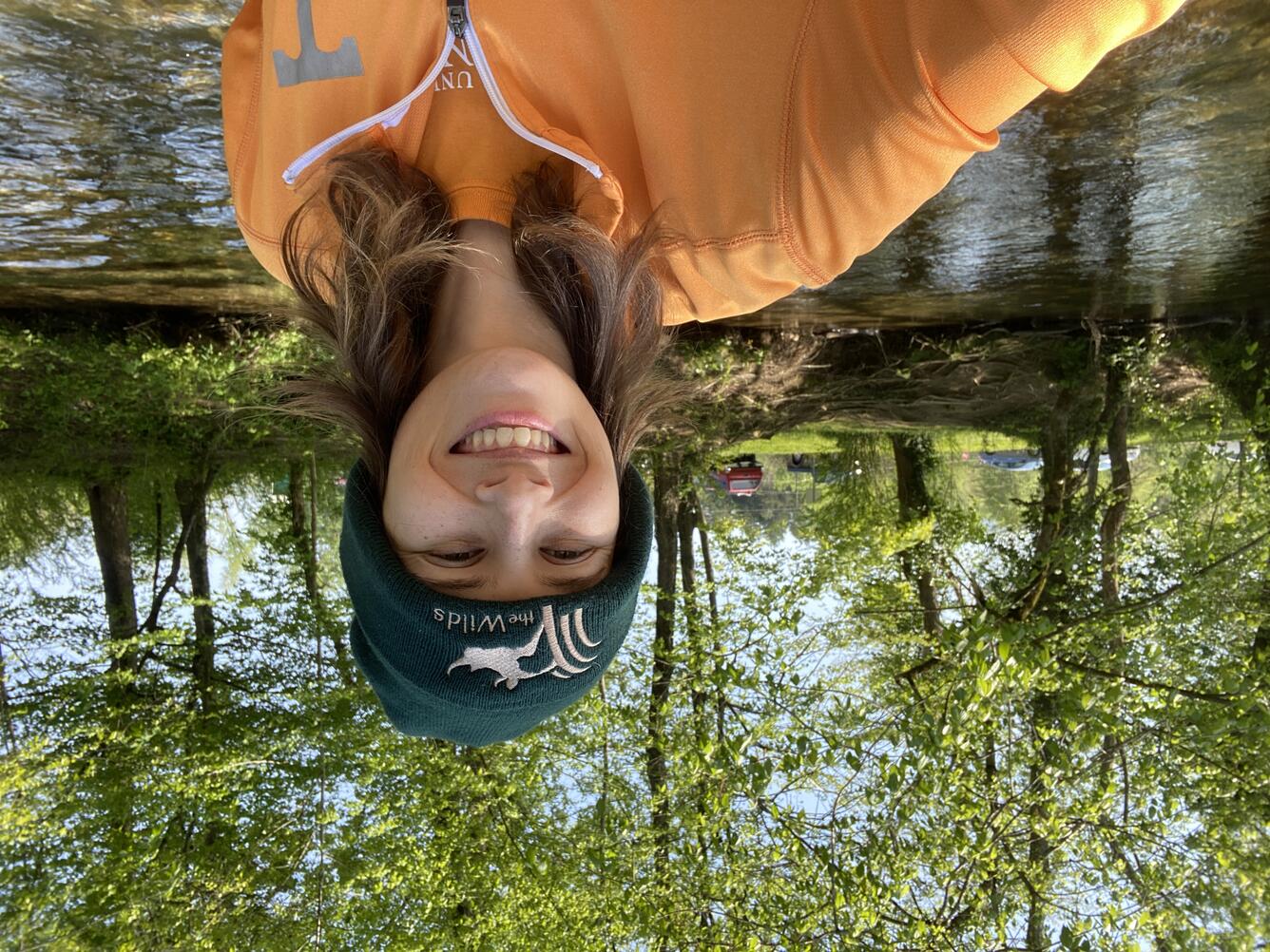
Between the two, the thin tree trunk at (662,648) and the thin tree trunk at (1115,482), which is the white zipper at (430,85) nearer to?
the thin tree trunk at (662,648)

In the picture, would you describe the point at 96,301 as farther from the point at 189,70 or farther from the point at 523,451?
the point at 523,451

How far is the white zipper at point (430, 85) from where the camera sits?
1.55 m

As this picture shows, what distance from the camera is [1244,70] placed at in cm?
335

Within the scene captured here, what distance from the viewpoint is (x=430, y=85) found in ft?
5.34

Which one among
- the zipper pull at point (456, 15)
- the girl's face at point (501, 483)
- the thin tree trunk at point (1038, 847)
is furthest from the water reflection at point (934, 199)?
the thin tree trunk at point (1038, 847)

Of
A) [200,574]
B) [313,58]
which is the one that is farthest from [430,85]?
[200,574]

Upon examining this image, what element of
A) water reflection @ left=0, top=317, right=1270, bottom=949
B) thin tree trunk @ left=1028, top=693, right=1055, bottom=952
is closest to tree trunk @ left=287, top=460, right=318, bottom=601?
water reflection @ left=0, top=317, right=1270, bottom=949

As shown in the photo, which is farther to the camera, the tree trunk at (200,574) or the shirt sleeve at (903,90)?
the tree trunk at (200,574)

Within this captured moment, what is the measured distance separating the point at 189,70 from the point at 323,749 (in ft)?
21.5

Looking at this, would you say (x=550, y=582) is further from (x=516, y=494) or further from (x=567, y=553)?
(x=516, y=494)

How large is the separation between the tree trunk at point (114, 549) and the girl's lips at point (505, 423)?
9.55 m

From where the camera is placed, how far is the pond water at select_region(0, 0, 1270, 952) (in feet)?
14.1

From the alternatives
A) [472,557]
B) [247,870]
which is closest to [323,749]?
[247,870]

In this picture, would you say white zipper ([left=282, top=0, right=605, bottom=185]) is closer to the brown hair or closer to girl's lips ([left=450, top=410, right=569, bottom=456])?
the brown hair
